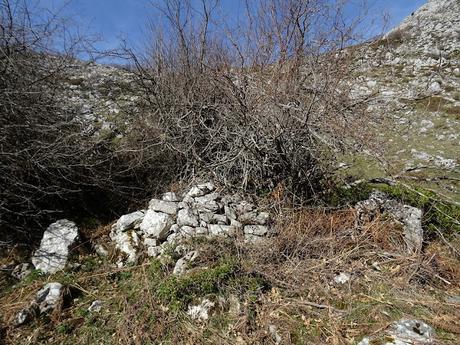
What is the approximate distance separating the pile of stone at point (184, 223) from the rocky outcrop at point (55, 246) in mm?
432

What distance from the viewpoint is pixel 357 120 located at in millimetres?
3711

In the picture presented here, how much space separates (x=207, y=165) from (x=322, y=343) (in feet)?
7.86

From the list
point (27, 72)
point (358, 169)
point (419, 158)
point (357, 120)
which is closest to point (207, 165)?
point (357, 120)

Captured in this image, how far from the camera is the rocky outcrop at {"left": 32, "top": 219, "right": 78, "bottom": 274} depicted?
3.17m

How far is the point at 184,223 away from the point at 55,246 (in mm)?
1245

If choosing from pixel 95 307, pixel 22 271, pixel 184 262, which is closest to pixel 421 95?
pixel 184 262

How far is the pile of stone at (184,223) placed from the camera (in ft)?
11.3

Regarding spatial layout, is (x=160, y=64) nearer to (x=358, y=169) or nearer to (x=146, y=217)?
(x=146, y=217)

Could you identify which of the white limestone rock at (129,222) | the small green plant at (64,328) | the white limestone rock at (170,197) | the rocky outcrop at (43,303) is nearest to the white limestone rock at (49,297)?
the rocky outcrop at (43,303)

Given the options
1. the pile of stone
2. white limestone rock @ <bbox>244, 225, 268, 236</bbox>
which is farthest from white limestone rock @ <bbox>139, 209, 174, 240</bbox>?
white limestone rock @ <bbox>244, 225, 268, 236</bbox>

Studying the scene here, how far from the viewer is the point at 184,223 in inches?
139

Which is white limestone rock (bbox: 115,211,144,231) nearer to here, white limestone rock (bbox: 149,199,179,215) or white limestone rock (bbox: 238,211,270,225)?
white limestone rock (bbox: 149,199,179,215)

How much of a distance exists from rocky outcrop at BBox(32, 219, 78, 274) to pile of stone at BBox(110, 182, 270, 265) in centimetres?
43

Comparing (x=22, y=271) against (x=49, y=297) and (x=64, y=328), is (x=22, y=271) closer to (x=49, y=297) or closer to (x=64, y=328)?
(x=49, y=297)
